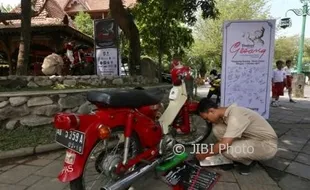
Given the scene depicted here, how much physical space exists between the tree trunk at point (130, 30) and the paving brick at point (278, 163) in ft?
18.4

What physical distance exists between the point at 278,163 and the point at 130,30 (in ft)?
20.0

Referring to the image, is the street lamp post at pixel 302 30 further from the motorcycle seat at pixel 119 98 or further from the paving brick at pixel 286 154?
the motorcycle seat at pixel 119 98

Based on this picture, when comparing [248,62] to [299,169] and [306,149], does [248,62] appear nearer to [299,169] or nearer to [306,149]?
[306,149]

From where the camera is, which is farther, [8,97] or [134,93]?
[8,97]

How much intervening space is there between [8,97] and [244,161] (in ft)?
12.4

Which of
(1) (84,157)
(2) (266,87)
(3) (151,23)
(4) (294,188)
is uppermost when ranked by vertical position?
(3) (151,23)

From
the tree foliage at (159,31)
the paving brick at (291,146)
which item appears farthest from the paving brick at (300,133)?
the tree foliage at (159,31)

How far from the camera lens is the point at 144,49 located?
13.4 metres

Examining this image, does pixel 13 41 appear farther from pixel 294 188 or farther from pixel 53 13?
pixel 294 188

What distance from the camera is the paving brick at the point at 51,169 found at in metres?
3.85

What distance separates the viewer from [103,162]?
9.91ft

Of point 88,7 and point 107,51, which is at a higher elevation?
point 88,7

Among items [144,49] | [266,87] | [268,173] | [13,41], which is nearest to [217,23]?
[144,49]

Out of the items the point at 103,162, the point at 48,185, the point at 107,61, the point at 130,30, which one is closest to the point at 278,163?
the point at 103,162
